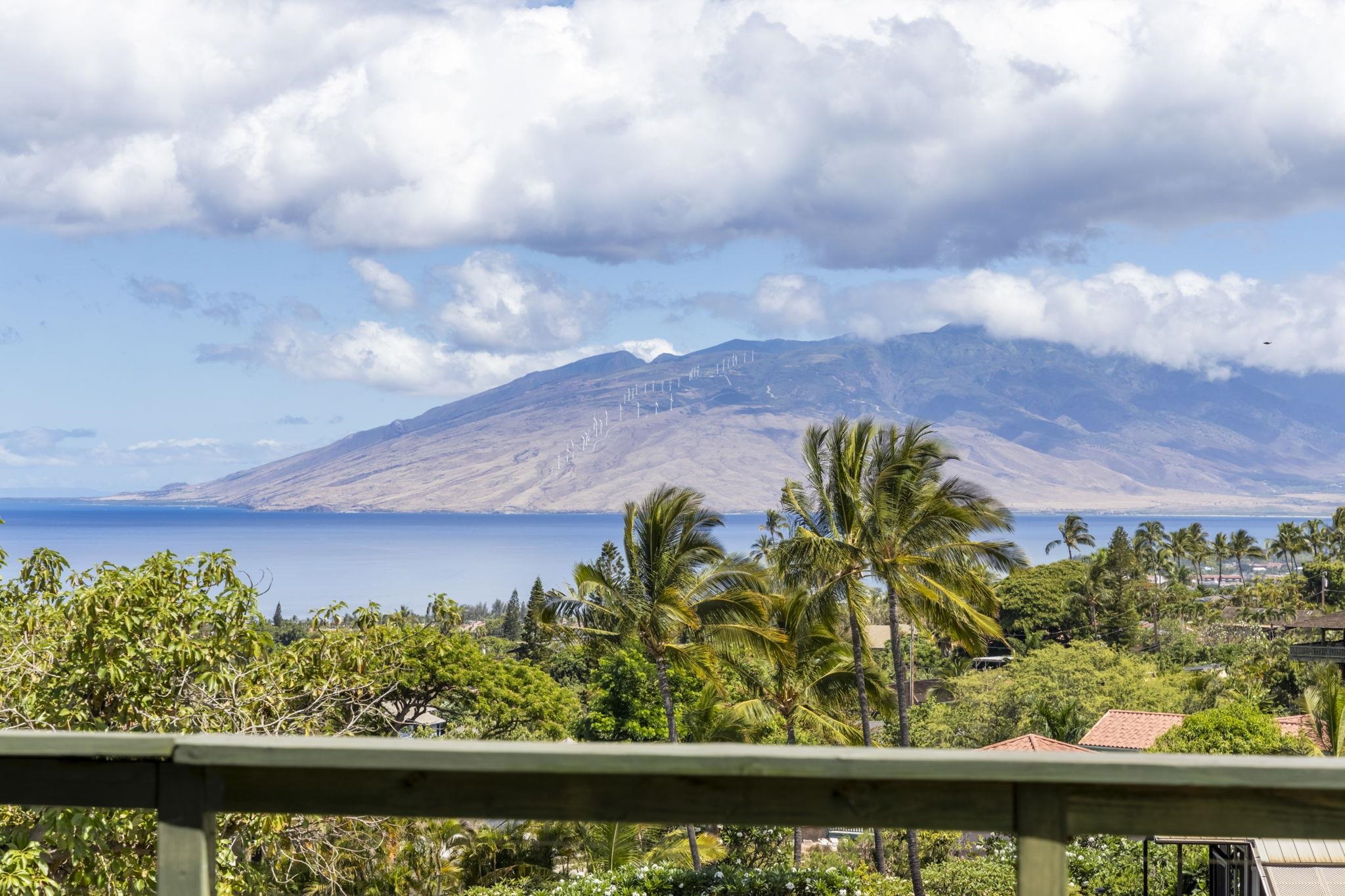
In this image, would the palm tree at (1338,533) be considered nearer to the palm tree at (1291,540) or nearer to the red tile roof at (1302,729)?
the palm tree at (1291,540)

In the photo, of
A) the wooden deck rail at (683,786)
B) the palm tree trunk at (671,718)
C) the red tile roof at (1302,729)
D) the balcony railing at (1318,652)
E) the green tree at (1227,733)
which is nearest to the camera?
the wooden deck rail at (683,786)

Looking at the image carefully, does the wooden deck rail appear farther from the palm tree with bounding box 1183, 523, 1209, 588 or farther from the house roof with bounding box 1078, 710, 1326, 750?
the palm tree with bounding box 1183, 523, 1209, 588

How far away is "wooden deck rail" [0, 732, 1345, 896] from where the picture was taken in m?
1.31

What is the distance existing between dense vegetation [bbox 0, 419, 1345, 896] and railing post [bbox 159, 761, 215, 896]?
472 millimetres

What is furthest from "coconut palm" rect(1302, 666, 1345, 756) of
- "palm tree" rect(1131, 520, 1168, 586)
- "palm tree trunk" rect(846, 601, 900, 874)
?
"palm tree" rect(1131, 520, 1168, 586)

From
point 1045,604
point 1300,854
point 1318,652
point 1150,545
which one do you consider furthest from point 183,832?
point 1150,545

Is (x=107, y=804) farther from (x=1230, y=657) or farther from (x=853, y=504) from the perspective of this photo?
(x=1230, y=657)

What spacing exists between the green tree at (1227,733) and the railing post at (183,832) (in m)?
21.7

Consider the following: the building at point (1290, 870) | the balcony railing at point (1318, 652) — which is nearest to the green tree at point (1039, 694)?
the balcony railing at point (1318, 652)

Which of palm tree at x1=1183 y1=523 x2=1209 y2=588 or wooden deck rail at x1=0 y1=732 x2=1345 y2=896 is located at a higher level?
wooden deck rail at x1=0 y1=732 x2=1345 y2=896

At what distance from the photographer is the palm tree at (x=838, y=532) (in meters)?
21.4

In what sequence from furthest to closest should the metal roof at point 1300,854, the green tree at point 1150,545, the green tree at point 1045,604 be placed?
1. the green tree at point 1150,545
2. the green tree at point 1045,604
3. the metal roof at point 1300,854

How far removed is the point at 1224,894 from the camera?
11734 millimetres

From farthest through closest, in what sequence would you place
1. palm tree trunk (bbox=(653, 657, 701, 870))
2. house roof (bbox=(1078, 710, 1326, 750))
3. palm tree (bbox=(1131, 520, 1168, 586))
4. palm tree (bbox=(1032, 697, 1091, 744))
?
palm tree (bbox=(1131, 520, 1168, 586)) → palm tree (bbox=(1032, 697, 1091, 744)) → house roof (bbox=(1078, 710, 1326, 750)) → palm tree trunk (bbox=(653, 657, 701, 870))
